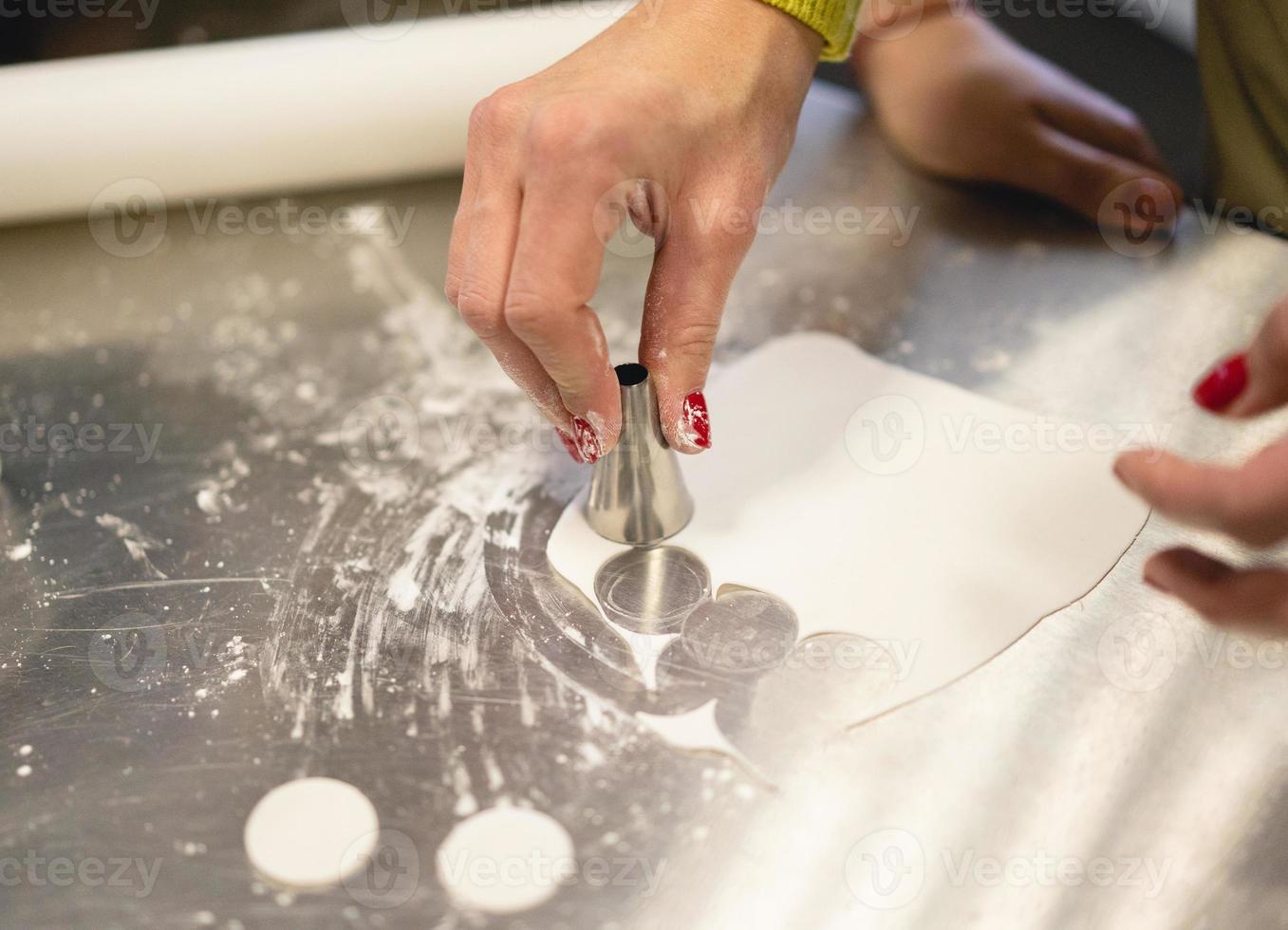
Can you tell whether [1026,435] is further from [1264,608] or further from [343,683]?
[343,683]

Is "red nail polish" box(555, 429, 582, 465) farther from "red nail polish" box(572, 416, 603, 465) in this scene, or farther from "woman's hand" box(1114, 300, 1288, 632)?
"woman's hand" box(1114, 300, 1288, 632)

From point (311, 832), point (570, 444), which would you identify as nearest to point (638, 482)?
point (570, 444)

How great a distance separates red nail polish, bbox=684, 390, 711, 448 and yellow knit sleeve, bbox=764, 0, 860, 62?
0.31 meters

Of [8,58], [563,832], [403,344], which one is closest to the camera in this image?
[563,832]

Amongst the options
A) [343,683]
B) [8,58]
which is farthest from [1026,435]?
[8,58]

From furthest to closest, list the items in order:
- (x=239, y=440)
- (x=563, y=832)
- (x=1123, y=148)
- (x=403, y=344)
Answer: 1. (x=1123, y=148)
2. (x=403, y=344)
3. (x=239, y=440)
4. (x=563, y=832)

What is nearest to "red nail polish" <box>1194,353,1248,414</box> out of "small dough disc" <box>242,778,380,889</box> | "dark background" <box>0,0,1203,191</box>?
"small dough disc" <box>242,778,380,889</box>

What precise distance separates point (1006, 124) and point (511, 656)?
2.56 feet

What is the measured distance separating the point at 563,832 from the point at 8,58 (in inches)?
57.0

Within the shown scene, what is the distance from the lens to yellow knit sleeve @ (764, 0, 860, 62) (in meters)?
0.79

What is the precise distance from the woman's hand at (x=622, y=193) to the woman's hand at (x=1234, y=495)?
0.30 meters

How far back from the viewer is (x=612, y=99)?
2.18 ft

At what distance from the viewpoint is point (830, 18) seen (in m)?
0.82

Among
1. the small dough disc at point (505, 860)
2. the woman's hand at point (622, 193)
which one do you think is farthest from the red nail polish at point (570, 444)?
the small dough disc at point (505, 860)
